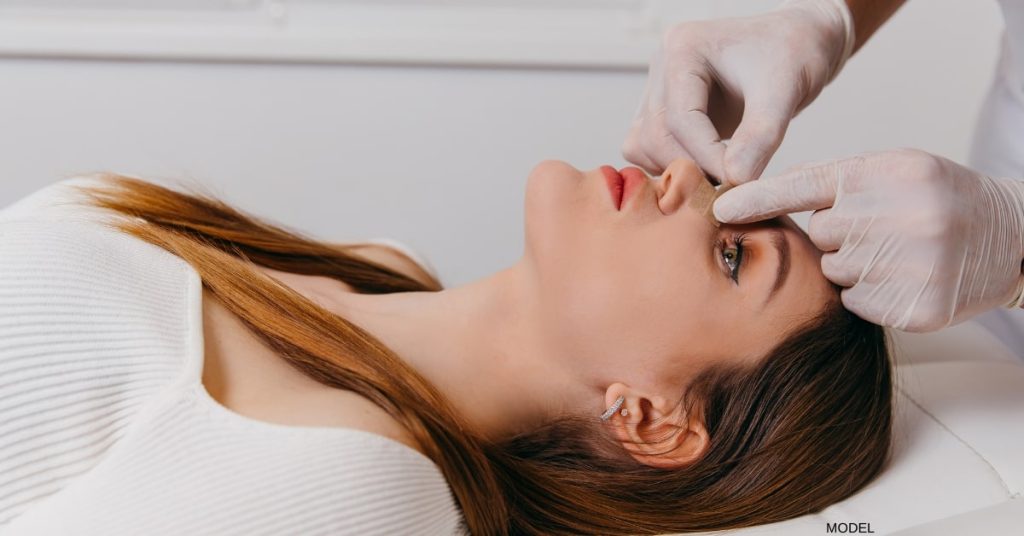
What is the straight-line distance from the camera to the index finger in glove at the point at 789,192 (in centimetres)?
119

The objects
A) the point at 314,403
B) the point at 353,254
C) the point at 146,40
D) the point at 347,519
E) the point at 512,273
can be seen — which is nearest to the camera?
the point at 347,519

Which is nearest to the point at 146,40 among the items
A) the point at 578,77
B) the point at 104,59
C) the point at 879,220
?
the point at 104,59

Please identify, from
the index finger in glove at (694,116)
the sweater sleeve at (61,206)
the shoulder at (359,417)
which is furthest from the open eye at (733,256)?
the sweater sleeve at (61,206)

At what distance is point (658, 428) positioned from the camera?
4.34ft

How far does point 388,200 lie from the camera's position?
2.30 meters

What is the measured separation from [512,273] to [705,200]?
13.6 inches

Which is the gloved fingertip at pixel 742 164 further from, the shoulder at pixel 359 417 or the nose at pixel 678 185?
the shoulder at pixel 359 417

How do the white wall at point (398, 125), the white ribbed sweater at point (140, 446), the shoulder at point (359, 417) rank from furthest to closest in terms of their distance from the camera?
the white wall at point (398, 125) < the shoulder at point (359, 417) < the white ribbed sweater at point (140, 446)

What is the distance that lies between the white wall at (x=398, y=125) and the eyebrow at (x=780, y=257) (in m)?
1.07

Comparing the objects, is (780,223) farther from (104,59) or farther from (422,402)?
(104,59)

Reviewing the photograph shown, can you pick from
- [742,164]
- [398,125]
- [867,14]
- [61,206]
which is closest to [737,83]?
[742,164]

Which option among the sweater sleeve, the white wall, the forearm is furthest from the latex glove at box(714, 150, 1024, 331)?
the white wall

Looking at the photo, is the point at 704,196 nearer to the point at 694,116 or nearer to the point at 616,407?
the point at 694,116

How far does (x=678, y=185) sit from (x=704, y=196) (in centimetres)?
5
